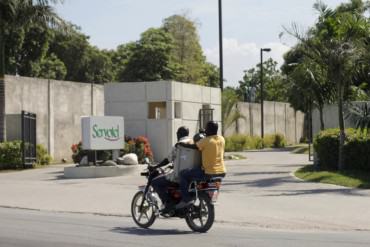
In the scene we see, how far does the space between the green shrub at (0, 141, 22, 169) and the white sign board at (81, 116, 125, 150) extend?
514cm

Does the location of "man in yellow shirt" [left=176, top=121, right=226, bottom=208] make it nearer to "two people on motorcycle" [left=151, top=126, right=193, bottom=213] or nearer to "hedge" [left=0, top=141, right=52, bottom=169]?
A: "two people on motorcycle" [left=151, top=126, right=193, bottom=213]

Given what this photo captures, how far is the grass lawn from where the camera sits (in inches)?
760

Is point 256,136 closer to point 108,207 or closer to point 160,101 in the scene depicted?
point 160,101

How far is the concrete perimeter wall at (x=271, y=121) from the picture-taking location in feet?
171

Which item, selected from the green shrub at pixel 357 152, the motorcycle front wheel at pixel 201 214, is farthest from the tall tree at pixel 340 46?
the motorcycle front wheel at pixel 201 214

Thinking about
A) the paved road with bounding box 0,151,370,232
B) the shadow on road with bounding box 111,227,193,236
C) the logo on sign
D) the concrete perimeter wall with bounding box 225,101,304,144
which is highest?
the concrete perimeter wall with bounding box 225,101,304,144

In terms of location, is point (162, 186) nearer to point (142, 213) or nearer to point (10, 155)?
point (142, 213)

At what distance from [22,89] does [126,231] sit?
22.2 meters

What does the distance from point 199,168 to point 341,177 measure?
9.76m

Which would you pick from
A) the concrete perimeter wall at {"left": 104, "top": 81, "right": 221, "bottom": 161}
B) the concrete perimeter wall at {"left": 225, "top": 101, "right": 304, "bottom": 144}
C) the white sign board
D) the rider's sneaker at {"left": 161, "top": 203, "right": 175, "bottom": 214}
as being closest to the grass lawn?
the white sign board

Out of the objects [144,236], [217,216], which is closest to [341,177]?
[217,216]

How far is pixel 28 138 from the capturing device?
31547 mm

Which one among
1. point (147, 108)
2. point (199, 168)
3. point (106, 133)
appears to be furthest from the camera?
point (147, 108)

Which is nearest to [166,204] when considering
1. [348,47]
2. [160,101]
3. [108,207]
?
[108,207]
